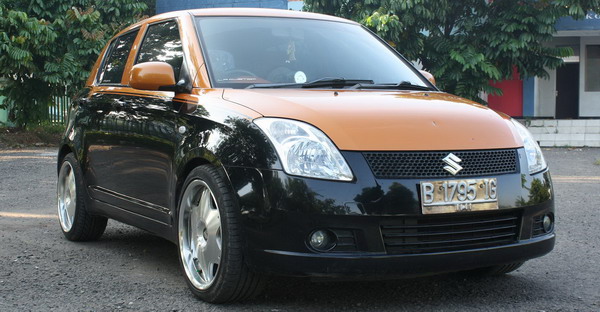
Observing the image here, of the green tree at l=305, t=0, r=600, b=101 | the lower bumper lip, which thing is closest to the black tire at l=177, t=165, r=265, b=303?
the lower bumper lip

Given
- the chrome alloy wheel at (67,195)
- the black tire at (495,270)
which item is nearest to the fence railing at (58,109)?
the chrome alloy wheel at (67,195)

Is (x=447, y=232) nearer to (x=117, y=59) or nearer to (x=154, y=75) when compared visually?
(x=154, y=75)

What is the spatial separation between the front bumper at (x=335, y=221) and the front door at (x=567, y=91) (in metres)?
23.2

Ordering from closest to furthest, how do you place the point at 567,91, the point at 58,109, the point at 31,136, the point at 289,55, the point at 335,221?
the point at 335,221 < the point at 289,55 < the point at 31,136 < the point at 58,109 < the point at 567,91

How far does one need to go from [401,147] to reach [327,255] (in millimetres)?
617

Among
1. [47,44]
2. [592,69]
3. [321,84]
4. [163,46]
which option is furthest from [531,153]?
[592,69]

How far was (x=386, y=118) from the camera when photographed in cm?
406

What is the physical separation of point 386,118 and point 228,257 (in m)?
1.03

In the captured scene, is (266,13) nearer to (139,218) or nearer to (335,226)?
(139,218)

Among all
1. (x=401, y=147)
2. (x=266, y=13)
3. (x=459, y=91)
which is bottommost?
(x=459, y=91)

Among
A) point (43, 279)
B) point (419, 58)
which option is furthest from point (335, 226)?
point (419, 58)

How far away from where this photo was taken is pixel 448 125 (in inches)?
162

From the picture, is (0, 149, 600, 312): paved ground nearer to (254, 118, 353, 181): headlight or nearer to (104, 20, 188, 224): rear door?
(104, 20, 188, 224): rear door

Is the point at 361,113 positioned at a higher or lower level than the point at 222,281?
higher
